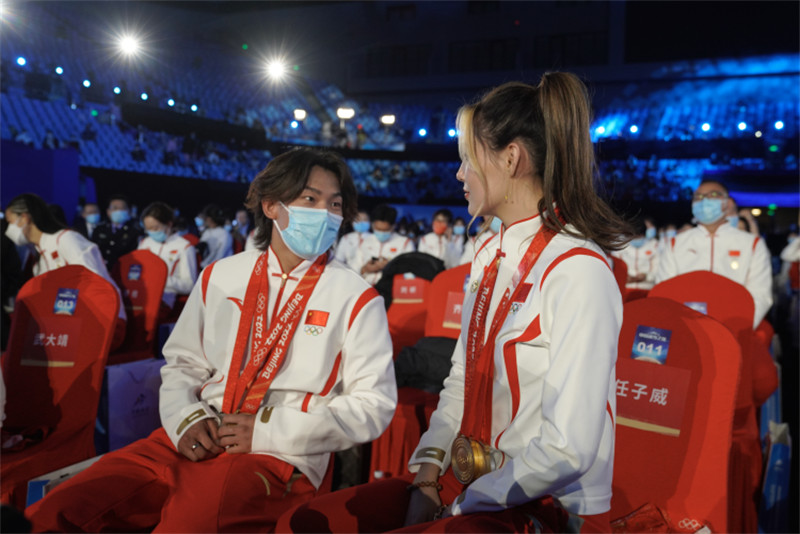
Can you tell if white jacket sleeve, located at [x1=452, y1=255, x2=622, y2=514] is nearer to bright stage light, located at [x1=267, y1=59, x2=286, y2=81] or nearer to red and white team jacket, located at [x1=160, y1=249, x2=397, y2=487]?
red and white team jacket, located at [x1=160, y1=249, x2=397, y2=487]

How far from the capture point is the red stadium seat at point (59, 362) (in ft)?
7.60

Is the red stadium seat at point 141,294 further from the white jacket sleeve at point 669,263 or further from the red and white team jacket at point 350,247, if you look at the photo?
the white jacket sleeve at point 669,263

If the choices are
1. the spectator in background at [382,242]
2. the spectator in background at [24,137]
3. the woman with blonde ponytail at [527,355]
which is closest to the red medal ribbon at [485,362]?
the woman with blonde ponytail at [527,355]

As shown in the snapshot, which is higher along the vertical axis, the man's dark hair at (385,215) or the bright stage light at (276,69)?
the bright stage light at (276,69)

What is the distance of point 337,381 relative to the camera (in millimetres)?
1916

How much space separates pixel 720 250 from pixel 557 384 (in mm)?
4328

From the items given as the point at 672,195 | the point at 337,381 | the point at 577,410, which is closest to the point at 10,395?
the point at 337,381

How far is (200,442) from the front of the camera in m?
1.70

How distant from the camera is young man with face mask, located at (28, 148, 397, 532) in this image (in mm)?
1580

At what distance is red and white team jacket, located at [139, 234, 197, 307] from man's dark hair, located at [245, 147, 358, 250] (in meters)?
3.56

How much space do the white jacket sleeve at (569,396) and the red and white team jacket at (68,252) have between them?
3215 mm

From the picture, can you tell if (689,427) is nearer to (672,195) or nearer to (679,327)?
(679,327)

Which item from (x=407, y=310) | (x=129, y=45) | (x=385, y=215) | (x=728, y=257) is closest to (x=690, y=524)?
(x=407, y=310)

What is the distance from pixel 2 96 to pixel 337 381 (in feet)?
46.1
